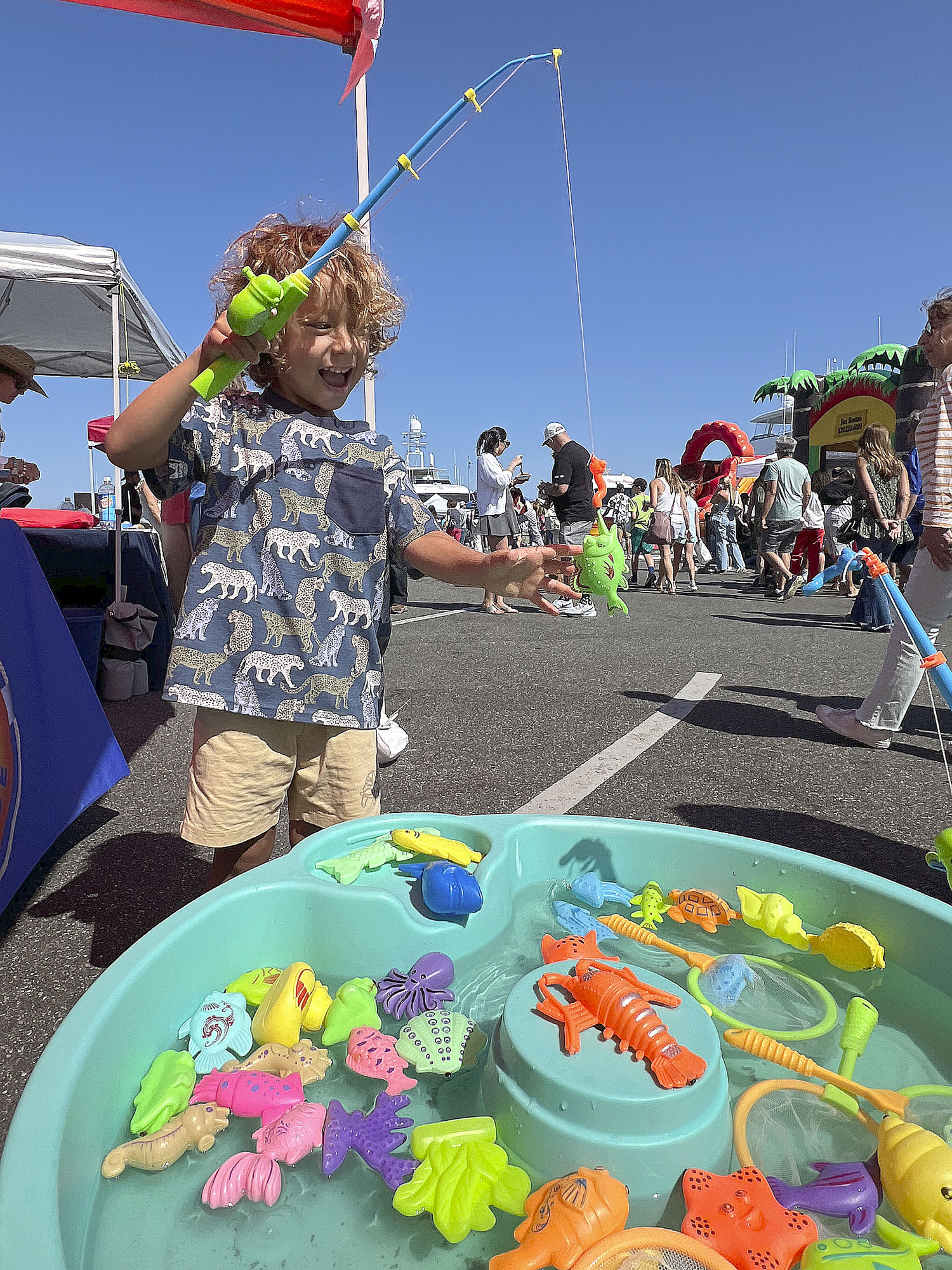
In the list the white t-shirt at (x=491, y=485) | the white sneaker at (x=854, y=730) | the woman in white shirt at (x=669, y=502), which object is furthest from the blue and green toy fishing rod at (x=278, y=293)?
the woman in white shirt at (x=669, y=502)

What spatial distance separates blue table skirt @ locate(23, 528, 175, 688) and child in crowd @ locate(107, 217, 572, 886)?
3.16 meters

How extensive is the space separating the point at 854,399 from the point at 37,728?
17726 mm

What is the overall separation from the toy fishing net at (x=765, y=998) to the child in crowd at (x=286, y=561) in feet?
2.44

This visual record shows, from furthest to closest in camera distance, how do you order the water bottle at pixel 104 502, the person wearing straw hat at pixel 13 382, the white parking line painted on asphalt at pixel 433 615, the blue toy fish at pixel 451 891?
1. the water bottle at pixel 104 502
2. the white parking line painted on asphalt at pixel 433 615
3. the person wearing straw hat at pixel 13 382
4. the blue toy fish at pixel 451 891

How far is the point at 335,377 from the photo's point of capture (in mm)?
1571

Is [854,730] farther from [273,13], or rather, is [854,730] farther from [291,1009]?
[273,13]

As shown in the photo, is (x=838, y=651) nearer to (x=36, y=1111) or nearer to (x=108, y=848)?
(x=108, y=848)

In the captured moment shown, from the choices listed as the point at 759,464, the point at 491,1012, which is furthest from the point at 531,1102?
the point at 759,464

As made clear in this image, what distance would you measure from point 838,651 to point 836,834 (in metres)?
3.77

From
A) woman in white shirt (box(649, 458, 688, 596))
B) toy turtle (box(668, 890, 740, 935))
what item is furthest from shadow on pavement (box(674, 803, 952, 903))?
woman in white shirt (box(649, 458, 688, 596))

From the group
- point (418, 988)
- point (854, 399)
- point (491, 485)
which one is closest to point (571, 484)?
point (491, 485)

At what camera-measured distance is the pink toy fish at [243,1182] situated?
3.29 feet

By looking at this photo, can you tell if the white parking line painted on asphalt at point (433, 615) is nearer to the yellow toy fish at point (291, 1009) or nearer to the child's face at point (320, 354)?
the child's face at point (320, 354)

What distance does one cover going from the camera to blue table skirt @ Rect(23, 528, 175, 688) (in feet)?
14.6
